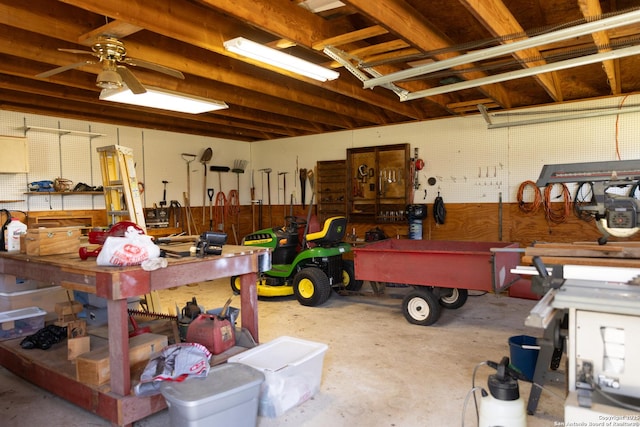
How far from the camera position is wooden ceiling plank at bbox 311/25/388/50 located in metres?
3.21

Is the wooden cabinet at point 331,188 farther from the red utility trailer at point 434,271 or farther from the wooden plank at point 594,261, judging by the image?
the wooden plank at point 594,261

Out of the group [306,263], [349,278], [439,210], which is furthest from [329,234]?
[439,210]

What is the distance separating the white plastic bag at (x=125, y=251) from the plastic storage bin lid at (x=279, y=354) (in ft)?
2.89

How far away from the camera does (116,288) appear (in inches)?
85.0

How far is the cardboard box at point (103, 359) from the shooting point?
7.98 feet

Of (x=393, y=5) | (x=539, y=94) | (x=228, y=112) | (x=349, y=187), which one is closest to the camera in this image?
(x=393, y=5)

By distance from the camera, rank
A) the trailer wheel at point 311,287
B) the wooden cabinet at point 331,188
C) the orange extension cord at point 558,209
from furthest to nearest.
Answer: the wooden cabinet at point 331,188 < the orange extension cord at point 558,209 < the trailer wheel at point 311,287

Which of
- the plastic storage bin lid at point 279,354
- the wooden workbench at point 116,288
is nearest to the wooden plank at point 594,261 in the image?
the plastic storage bin lid at point 279,354

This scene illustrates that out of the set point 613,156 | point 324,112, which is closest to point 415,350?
point 613,156

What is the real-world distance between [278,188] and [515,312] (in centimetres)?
506

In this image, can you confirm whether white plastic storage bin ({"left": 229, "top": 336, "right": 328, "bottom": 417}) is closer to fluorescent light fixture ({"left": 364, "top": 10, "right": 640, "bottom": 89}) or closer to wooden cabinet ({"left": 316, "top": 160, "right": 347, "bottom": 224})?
fluorescent light fixture ({"left": 364, "top": 10, "right": 640, "bottom": 89})

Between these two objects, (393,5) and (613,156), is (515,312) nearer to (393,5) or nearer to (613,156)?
(613,156)

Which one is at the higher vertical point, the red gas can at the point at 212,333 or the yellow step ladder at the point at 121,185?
the yellow step ladder at the point at 121,185

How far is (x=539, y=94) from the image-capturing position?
5578mm
